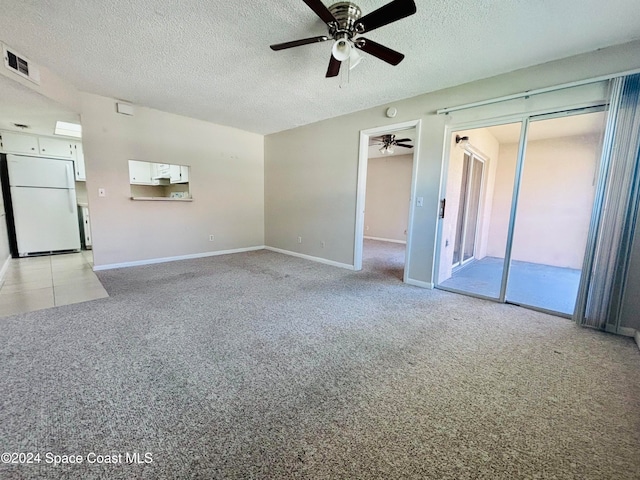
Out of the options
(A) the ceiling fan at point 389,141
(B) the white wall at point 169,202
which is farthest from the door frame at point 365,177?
(B) the white wall at point 169,202

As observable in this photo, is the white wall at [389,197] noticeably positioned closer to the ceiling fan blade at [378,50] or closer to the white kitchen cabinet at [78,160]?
the ceiling fan blade at [378,50]

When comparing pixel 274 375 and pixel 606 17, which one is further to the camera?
pixel 606 17

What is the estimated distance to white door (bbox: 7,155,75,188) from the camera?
440cm

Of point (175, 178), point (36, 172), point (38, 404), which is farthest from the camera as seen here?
point (175, 178)

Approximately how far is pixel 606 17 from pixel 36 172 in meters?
7.65

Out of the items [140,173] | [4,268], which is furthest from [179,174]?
[4,268]

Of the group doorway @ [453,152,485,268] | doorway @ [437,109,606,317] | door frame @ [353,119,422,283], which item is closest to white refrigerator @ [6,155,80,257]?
door frame @ [353,119,422,283]

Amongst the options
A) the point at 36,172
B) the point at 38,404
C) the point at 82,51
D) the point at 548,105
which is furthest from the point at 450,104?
the point at 36,172

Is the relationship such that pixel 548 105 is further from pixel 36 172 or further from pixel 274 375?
pixel 36 172

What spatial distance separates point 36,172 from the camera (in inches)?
180

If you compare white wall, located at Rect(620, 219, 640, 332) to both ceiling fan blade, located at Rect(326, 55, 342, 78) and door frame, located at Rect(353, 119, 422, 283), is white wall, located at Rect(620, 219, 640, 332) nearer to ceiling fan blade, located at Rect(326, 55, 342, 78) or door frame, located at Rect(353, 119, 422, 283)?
door frame, located at Rect(353, 119, 422, 283)

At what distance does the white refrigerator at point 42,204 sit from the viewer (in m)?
4.46

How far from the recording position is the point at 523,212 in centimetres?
405

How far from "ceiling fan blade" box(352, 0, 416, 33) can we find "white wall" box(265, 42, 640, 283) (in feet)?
5.85
